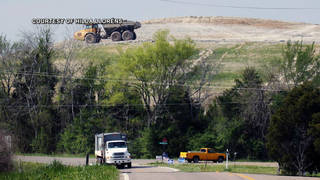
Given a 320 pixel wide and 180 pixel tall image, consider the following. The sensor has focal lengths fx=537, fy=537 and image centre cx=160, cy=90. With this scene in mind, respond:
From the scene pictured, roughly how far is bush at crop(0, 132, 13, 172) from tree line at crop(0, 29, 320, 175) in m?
34.5

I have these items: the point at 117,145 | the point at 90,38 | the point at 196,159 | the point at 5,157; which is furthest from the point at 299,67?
the point at 5,157

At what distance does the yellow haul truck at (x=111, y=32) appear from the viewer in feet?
236

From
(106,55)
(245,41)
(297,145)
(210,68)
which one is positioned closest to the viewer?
(297,145)

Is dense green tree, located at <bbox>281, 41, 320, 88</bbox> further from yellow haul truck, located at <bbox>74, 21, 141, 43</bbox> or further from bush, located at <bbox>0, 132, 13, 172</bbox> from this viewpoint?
bush, located at <bbox>0, 132, 13, 172</bbox>

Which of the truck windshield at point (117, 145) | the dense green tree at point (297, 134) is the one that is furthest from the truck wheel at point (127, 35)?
the dense green tree at point (297, 134)

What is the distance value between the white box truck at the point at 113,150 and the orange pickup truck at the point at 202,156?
1303 centimetres

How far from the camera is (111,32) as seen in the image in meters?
72.2

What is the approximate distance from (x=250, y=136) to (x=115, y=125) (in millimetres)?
18340

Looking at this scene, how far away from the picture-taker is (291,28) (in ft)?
424

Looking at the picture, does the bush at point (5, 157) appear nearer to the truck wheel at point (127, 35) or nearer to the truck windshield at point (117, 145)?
the truck windshield at point (117, 145)

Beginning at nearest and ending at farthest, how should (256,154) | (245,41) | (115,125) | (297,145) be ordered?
1. (297,145)
2. (256,154)
3. (115,125)
4. (245,41)

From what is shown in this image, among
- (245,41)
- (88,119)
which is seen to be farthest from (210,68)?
(245,41)

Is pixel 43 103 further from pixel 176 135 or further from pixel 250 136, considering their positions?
pixel 250 136

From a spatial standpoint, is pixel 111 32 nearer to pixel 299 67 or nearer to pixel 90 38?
pixel 90 38
